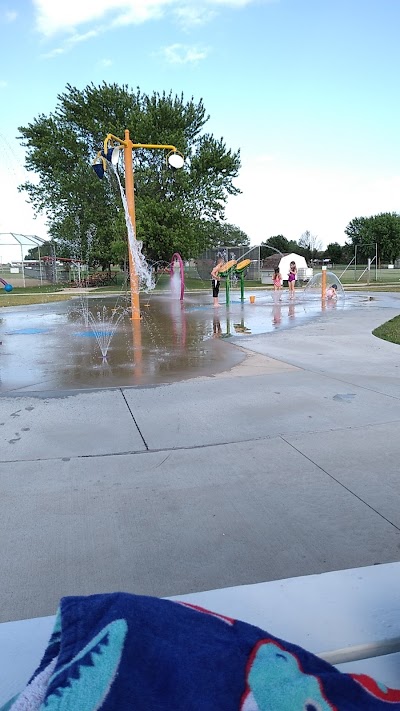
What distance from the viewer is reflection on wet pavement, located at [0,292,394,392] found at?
6621 mm

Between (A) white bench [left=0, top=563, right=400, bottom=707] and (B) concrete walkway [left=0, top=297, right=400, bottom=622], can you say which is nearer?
(A) white bench [left=0, top=563, right=400, bottom=707]

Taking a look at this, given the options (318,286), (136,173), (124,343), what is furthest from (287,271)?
(124,343)

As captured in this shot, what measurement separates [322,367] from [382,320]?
6162 millimetres

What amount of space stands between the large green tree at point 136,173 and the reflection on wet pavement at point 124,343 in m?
18.5

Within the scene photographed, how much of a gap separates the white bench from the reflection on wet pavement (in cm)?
458

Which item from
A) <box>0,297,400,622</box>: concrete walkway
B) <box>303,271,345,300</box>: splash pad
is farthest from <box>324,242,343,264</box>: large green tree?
<box>0,297,400,622</box>: concrete walkway

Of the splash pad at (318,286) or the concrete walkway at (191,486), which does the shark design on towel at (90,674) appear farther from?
the splash pad at (318,286)

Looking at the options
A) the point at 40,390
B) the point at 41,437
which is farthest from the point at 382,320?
the point at 41,437

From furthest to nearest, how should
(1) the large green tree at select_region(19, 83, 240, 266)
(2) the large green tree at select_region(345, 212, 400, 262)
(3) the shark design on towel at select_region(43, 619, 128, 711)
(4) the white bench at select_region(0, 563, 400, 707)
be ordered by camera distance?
(2) the large green tree at select_region(345, 212, 400, 262) → (1) the large green tree at select_region(19, 83, 240, 266) → (4) the white bench at select_region(0, 563, 400, 707) → (3) the shark design on towel at select_region(43, 619, 128, 711)

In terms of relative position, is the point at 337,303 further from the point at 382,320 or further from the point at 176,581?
the point at 176,581

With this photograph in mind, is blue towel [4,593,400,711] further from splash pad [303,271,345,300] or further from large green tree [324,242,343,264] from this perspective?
large green tree [324,242,343,264]

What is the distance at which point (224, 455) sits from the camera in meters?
3.92

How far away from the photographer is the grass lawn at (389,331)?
9.24m

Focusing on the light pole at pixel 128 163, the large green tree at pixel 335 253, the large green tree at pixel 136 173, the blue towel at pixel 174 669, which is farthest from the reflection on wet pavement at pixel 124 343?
the large green tree at pixel 335 253
